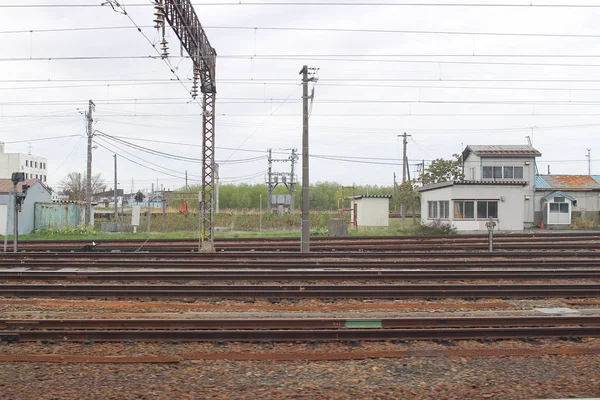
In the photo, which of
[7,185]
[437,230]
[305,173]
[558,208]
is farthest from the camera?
[558,208]

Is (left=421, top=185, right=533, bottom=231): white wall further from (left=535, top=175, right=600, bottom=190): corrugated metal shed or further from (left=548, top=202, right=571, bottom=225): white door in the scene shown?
(left=535, top=175, right=600, bottom=190): corrugated metal shed

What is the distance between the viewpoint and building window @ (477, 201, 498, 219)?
3275 centimetres

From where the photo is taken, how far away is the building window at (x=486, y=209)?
32750 mm

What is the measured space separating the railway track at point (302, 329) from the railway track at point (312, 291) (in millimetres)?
2801

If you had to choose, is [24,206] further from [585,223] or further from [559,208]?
[585,223]

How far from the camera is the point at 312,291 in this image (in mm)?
11766

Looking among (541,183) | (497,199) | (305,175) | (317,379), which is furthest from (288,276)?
(541,183)

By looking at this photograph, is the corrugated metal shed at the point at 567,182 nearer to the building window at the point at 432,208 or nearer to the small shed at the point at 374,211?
the building window at the point at 432,208

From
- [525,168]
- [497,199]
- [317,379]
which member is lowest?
[317,379]

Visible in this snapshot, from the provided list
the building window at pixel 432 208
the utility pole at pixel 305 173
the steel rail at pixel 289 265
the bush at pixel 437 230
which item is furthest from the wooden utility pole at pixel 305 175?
the building window at pixel 432 208

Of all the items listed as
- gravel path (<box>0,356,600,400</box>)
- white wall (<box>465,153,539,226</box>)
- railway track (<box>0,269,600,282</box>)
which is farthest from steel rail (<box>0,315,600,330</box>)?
white wall (<box>465,153,539,226</box>)

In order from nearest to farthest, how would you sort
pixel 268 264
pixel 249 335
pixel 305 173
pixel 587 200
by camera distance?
pixel 249 335
pixel 268 264
pixel 305 173
pixel 587 200

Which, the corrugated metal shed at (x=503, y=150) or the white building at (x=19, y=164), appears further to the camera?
the white building at (x=19, y=164)

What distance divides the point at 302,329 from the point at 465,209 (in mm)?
26376
